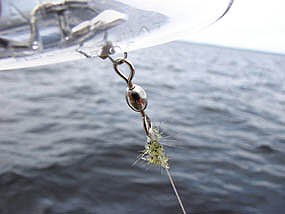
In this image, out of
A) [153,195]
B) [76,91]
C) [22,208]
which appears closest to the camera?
[22,208]

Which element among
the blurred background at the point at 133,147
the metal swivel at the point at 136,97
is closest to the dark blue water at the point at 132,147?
the blurred background at the point at 133,147

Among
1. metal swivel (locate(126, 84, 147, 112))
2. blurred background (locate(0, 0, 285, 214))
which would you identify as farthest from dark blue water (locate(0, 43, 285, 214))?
metal swivel (locate(126, 84, 147, 112))

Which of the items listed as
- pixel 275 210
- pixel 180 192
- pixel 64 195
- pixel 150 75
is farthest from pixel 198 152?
pixel 150 75

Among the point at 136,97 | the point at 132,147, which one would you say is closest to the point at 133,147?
the point at 132,147

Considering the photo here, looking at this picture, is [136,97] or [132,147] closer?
[136,97]

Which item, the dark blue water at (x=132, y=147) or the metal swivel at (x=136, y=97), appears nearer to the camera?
the metal swivel at (x=136, y=97)

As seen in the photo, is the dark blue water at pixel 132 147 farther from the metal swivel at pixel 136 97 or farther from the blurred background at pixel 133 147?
the metal swivel at pixel 136 97

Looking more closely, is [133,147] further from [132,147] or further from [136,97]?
[136,97]

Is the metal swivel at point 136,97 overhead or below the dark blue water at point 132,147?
below

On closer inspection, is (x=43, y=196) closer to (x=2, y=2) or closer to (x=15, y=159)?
(x=15, y=159)
